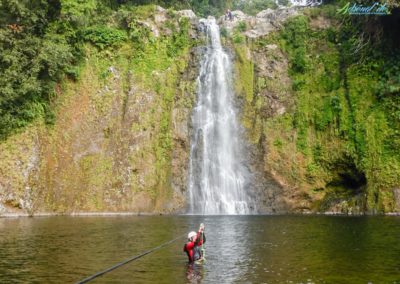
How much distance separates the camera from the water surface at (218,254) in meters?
10.9

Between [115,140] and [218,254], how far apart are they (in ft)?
68.9

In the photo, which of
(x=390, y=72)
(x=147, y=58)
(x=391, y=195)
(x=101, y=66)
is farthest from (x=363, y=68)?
(x=101, y=66)

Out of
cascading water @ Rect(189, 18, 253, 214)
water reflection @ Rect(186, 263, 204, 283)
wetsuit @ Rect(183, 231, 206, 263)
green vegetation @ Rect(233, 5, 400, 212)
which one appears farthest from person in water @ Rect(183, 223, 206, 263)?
cascading water @ Rect(189, 18, 253, 214)

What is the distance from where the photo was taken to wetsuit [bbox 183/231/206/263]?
12625mm

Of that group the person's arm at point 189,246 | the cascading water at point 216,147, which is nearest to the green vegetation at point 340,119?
the cascading water at point 216,147

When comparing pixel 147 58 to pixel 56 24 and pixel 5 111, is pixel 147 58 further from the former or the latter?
pixel 5 111

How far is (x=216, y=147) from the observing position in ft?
A: 112

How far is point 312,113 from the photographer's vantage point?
109ft

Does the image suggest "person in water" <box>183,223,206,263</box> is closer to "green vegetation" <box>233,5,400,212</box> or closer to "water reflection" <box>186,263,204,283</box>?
"water reflection" <box>186,263,204,283</box>

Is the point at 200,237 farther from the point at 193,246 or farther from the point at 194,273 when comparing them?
the point at 194,273

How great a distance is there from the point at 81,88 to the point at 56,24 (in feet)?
16.9

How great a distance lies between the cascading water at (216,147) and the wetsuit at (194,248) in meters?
18.5

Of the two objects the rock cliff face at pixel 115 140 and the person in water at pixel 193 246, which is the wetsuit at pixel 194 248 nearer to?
the person in water at pixel 193 246

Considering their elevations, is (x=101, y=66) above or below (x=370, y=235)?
above
